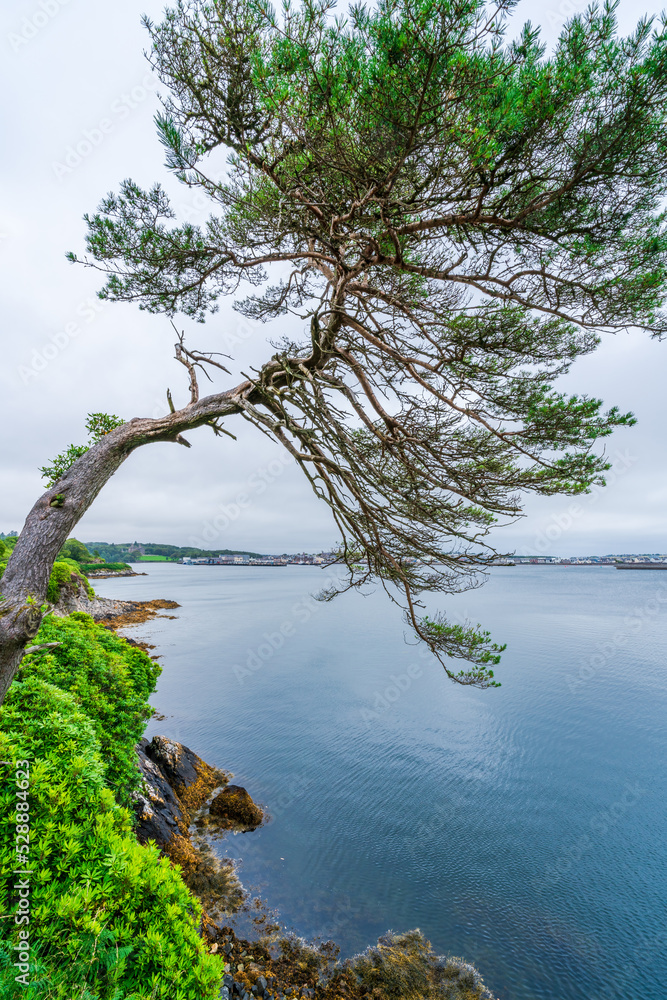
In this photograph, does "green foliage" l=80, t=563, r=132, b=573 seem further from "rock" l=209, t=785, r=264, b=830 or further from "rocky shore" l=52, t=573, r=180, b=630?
"rock" l=209, t=785, r=264, b=830

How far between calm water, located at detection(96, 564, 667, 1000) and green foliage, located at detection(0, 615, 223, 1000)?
4084 millimetres

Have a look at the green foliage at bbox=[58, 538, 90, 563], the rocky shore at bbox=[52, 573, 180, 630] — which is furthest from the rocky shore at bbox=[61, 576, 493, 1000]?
the green foliage at bbox=[58, 538, 90, 563]

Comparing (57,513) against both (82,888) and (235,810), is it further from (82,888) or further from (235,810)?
(235,810)

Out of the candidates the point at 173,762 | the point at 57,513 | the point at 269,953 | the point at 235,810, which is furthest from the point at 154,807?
the point at 57,513

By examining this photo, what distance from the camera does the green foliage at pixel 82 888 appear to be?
1.74 m

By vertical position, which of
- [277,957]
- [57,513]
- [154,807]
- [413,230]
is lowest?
[277,957]

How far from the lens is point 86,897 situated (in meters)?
1.89

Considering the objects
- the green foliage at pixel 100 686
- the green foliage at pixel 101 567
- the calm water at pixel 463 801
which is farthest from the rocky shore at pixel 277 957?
the green foliage at pixel 101 567

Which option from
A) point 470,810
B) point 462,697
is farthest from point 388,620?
point 470,810

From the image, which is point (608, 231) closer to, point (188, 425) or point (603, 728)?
point (188, 425)

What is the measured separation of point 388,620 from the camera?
33.4m

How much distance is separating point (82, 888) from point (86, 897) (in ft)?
0.23

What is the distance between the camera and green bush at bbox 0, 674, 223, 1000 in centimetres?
173

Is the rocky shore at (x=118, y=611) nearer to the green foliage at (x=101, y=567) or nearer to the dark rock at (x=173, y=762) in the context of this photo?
the dark rock at (x=173, y=762)
